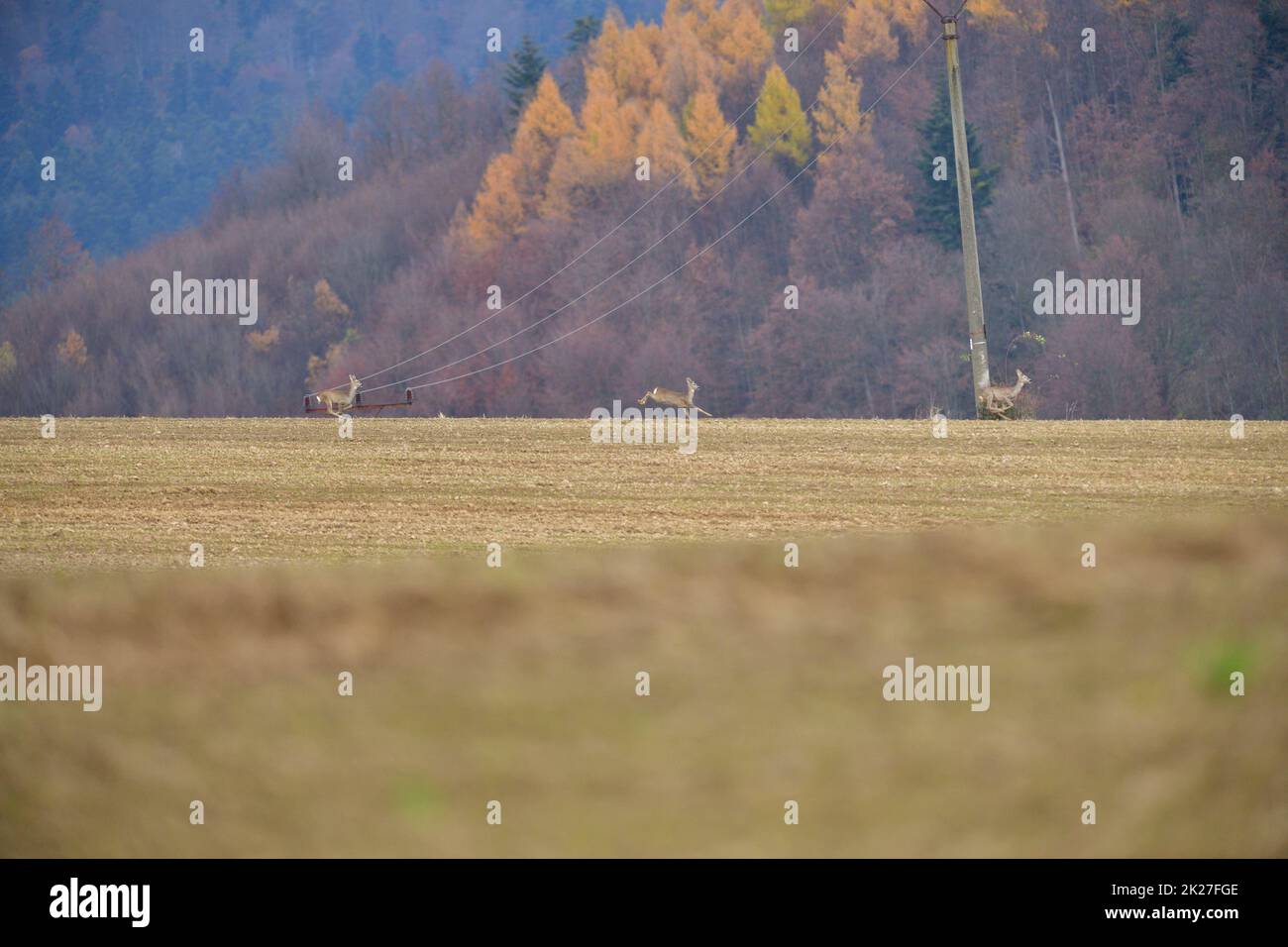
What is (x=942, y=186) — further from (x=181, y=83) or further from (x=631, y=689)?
(x=181, y=83)

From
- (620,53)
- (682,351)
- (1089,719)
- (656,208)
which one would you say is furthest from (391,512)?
(620,53)

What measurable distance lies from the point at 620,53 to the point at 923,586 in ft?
142

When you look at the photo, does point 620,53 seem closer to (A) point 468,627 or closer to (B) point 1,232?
(B) point 1,232

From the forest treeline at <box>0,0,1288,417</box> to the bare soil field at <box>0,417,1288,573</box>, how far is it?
22.1 m

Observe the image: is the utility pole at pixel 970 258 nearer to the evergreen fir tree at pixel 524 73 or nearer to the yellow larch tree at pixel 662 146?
the yellow larch tree at pixel 662 146

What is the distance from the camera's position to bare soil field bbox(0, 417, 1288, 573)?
0.86 m

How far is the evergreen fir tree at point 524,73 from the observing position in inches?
1740

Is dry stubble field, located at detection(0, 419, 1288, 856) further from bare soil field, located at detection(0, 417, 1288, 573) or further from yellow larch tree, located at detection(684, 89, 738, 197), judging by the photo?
yellow larch tree, located at detection(684, 89, 738, 197)

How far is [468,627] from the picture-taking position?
446mm

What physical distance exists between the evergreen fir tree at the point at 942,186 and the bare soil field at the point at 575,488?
30.3 meters

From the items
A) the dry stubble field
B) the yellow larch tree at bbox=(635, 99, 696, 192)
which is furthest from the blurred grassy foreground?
the yellow larch tree at bbox=(635, 99, 696, 192)

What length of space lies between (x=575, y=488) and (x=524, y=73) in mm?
45825

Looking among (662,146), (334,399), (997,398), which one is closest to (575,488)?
(997,398)

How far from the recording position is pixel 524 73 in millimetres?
44812
